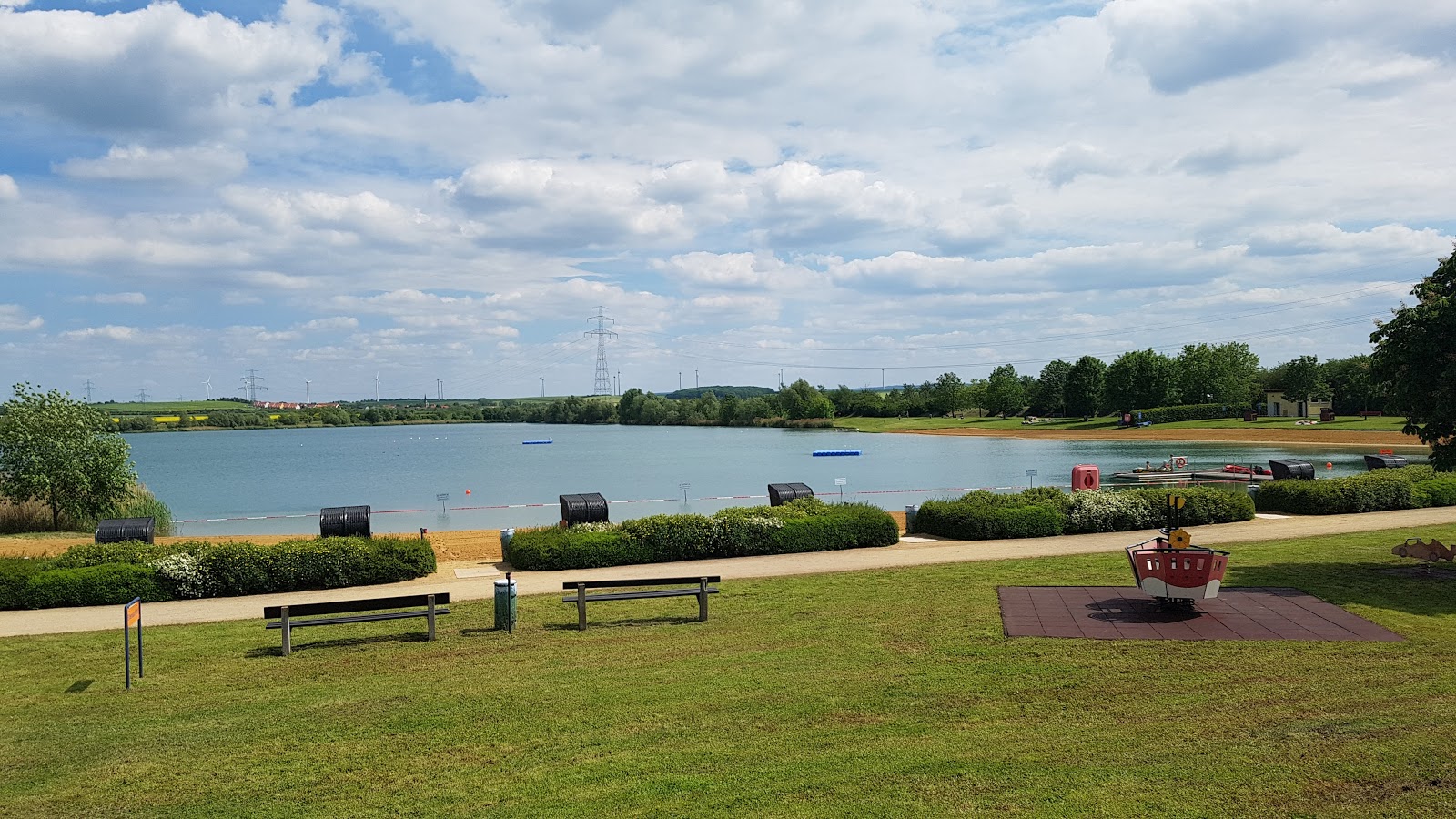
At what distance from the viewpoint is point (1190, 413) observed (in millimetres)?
96188

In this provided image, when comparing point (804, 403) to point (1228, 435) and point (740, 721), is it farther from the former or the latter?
point (740, 721)

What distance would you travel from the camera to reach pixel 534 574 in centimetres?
1741

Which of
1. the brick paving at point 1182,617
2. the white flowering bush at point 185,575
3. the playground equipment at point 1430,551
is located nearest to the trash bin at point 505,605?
the brick paving at point 1182,617

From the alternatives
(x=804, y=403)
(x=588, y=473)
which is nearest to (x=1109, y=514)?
(x=588, y=473)

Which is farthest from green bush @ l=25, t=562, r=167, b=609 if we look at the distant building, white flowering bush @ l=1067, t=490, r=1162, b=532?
the distant building

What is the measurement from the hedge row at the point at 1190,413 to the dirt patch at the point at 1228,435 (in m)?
3.30

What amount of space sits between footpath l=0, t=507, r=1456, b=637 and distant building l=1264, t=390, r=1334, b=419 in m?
73.9

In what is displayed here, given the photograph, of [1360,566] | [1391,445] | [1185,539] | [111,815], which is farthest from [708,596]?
[1391,445]

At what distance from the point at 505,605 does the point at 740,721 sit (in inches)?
198

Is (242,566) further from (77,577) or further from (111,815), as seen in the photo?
(111,815)

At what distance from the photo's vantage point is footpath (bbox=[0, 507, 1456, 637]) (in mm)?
13864

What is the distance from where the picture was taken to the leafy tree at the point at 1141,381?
10512 cm

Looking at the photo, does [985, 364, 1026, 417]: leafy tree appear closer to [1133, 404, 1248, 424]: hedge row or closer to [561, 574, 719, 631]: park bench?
[1133, 404, 1248, 424]: hedge row

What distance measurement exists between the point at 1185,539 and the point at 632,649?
6945 mm
